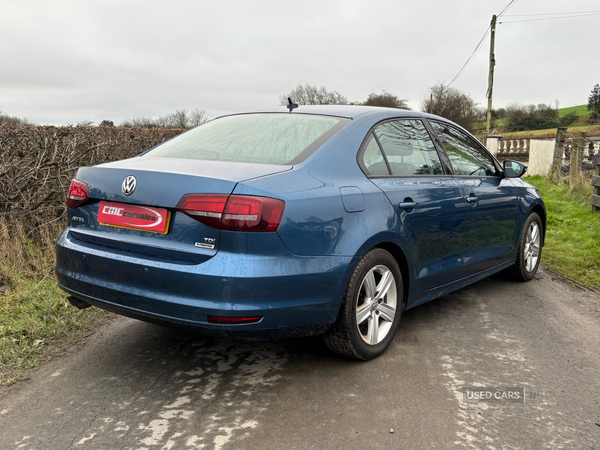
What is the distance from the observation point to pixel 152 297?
2822 mm

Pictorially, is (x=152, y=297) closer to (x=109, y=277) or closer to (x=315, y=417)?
(x=109, y=277)

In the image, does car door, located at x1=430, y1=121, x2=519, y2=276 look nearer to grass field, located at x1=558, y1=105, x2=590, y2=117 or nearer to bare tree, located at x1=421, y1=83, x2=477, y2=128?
bare tree, located at x1=421, y1=83, x2=477, y2=128

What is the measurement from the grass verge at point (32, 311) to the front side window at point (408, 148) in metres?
2.57

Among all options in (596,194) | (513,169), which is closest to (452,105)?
(596,194)

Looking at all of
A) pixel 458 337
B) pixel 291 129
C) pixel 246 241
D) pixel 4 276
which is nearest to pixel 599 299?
pixel 458 337

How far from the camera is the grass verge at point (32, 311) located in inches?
141

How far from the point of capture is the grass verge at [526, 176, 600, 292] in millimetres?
6152

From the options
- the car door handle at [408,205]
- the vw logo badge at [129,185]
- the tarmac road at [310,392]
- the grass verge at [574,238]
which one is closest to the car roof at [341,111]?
the car door handle at [408,205]

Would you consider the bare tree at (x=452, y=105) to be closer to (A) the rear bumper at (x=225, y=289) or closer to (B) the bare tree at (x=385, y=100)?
(B) the bare tree at (x=385, y=100)

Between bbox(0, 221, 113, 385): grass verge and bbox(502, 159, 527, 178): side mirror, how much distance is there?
3.78m

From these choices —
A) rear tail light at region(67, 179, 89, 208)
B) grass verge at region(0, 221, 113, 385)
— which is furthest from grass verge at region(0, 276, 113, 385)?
rear tail light at region(67, 179, 89, 208)

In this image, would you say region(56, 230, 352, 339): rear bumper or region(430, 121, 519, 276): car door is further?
region(430, 121, 519, 276): car door

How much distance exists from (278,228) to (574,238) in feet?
21.8

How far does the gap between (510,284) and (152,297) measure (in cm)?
407
